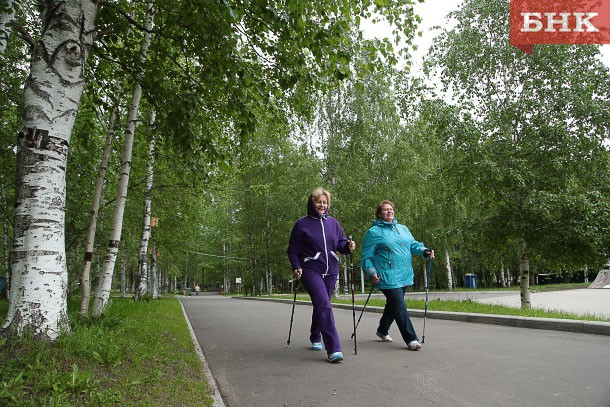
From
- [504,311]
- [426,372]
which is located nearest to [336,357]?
[426,372]

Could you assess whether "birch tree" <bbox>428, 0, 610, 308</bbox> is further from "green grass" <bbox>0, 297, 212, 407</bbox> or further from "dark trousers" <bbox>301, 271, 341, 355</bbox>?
"green grass" <bbox>0, 297, 212, 407</bbox>

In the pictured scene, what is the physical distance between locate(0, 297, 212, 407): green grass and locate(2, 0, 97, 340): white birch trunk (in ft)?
0.99

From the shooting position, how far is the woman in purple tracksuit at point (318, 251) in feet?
18.0

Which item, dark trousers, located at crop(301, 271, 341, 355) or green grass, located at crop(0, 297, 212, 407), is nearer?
green grass, located at crop(0, 297, 212, 407)

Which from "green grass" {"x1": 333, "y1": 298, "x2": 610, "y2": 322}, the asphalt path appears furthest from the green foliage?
the asphalt path

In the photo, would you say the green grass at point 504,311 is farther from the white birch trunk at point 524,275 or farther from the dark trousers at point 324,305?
the dark trousers at point 324,305

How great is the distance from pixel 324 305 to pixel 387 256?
1283 millimetres

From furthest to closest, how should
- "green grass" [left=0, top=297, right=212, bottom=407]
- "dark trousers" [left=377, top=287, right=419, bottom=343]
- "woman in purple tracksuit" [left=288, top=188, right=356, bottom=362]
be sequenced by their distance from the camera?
1. "dark trousers" [left=377, top=287, right=419, bottom=343]
2. "woman in purple tracksuit" [left=288, top=188, right=356, bottom=362]
3. "green grass" [left=0, top=297, right=212, bottom=407]

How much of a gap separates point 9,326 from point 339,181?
21.9 meters

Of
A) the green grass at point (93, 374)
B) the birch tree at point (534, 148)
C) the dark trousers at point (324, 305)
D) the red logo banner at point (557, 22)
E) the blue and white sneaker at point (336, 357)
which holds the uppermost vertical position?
the red logo banner at point (557, 22)

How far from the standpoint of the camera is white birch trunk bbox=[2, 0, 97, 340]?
164 inches

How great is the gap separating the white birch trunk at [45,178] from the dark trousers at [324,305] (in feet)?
8.82

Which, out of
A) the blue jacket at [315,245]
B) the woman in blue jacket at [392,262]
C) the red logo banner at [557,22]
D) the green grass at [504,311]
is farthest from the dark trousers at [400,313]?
the red logo banner at [557,22]

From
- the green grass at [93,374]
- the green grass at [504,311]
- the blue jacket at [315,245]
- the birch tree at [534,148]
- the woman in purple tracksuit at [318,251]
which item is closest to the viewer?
the green grass at [93,374]
